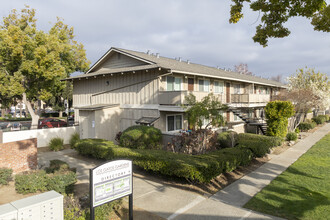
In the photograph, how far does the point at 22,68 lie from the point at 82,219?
19.9 metres

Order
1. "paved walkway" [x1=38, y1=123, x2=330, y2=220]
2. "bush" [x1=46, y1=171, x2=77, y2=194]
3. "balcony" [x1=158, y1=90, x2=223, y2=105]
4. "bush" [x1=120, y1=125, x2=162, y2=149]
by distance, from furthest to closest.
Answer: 1. "balcony" [x1=158, y1=90, x2=223, y2=105]
2. "bush" [x1=120, y1=125, x2=162, y2=149]
3. "bush" [x1=46, y1=171, x2=77, y2=194]
4. "paved walkway" [x1=38, y1=123, x2=330, y2=220]

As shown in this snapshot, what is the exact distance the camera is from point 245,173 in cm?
1038

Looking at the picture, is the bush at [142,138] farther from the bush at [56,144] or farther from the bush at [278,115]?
the bush at [278,115]

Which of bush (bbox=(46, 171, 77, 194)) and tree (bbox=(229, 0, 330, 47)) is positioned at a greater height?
tree (bbox=(229, 0, 330, 47))

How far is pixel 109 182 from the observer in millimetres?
5332

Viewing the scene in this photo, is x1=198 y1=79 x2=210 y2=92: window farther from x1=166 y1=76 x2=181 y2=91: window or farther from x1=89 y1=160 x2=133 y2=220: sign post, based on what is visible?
x1=89 y1=160 x2=133 y2=220: sign post

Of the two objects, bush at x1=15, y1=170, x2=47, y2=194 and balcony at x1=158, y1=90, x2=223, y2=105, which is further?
balcony at x1=158, y1=90, x2=223, y2=105

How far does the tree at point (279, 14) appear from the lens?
730cm

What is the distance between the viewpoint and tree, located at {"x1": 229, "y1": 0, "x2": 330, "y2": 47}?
730 centimetres

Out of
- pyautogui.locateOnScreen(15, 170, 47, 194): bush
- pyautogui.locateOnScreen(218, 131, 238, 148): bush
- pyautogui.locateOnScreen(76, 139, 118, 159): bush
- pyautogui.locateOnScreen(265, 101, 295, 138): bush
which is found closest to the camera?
pyautogui.locateOnScreen(15, 170, 47, 194): bush

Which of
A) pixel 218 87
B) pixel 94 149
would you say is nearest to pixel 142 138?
pixel 94 149

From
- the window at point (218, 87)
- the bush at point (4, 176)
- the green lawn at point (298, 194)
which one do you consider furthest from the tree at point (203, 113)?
the window at point (218, 87)

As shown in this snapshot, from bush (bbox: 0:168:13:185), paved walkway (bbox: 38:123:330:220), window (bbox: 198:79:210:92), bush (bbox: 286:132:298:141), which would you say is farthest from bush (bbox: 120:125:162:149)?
bush (bbox: 286:132:298:141)

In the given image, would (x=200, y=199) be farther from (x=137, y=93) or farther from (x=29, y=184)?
(x=137, y=93)
